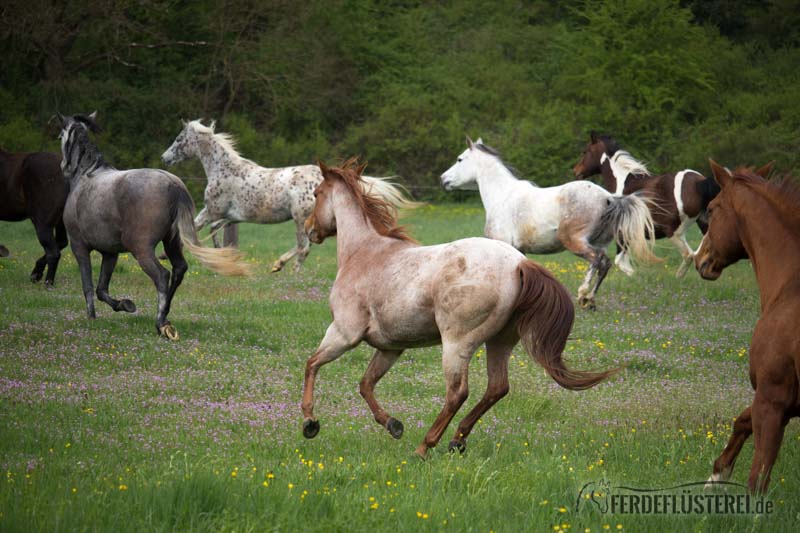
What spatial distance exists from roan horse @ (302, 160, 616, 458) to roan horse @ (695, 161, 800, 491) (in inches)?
40.0


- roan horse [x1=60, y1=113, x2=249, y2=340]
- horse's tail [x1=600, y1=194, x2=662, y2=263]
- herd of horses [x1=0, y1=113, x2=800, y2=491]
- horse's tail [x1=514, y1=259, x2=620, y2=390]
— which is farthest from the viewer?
horse's tail [x1=600, y1=194, x2=662, y2=263]

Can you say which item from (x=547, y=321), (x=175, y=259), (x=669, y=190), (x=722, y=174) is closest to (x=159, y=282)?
(x=175, y=259)

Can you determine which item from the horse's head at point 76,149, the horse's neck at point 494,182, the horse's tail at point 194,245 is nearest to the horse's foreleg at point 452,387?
the horse's tail at point 194,245

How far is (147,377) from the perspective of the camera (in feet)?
28.0

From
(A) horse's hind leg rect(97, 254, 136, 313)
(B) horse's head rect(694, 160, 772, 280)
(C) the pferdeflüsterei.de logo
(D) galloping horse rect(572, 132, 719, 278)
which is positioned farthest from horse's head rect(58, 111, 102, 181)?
(D) galloping horse rect(572, 132, 719, 278)

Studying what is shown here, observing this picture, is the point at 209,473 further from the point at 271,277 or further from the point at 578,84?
the point at 578,84

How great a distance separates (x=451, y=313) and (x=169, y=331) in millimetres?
4874

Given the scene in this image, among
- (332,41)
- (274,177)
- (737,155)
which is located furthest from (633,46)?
(274,177)

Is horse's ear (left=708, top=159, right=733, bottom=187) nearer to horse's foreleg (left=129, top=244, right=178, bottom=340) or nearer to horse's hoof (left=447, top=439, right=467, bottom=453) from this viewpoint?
horse's hoof (left=447, top=439, right=467, bottom=453)

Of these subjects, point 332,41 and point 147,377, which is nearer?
point 147,377

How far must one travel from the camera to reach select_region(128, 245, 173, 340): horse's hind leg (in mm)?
10266

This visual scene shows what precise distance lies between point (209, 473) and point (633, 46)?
35.7 meters

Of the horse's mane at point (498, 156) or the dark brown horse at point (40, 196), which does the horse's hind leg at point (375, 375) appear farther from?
the dark brown horse at point (40, 196)

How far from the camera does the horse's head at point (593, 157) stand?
17.4m
